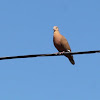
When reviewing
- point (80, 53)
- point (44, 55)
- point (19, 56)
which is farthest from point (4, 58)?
point (80, 53)

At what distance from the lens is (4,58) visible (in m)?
7.39

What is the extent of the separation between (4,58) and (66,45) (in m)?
Answer: 6.95

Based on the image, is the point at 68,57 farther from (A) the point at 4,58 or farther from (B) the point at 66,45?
(A) the point at 4,58

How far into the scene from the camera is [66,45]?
46.4ft

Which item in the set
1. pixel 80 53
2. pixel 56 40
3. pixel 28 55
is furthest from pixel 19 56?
pixel 56 40

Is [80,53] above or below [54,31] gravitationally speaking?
below

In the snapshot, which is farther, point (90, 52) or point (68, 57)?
point (68, 57)

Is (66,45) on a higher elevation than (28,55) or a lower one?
higher

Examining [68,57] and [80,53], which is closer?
[80,53]

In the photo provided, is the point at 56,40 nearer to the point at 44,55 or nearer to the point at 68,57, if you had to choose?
the point at 68,57

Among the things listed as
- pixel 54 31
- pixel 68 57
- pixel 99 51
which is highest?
pixel 54 31

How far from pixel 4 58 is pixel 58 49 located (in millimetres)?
6955

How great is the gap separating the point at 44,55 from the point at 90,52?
1.04 m

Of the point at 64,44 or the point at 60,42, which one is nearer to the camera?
the point at 60,42
